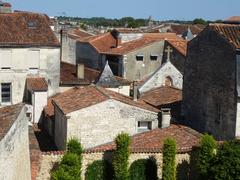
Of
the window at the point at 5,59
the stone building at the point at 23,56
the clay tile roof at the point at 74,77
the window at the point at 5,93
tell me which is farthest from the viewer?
the clay tile roof at the point at 74,77

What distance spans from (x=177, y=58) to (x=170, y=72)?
10.2 meters

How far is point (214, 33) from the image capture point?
31.7 metres

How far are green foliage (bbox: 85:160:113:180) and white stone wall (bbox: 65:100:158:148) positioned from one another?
422cm

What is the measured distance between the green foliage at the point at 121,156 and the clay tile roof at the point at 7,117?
17.2 feet

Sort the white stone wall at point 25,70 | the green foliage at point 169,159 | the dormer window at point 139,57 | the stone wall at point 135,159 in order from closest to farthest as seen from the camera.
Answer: the stone wall at point 135,159 < the green foliage at point 169,159 < the white stone wall at point 25,70 < the dormer window at point 139,57

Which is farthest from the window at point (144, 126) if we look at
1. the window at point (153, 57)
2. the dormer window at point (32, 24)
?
the window at point (153, 57)

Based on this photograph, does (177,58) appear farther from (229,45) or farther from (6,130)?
(6,130)

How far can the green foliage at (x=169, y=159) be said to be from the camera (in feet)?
81.8

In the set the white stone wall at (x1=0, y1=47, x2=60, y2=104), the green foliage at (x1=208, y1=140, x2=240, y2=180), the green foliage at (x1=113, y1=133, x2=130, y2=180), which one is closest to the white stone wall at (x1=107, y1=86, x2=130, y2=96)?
the white stone wall at (x1=0, y1=47, x2=60, y2=104)

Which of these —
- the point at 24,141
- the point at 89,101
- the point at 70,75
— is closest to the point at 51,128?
the point at 89,101

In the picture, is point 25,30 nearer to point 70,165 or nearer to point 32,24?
point 32,24

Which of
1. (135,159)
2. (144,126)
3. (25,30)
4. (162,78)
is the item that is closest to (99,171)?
(135,159)

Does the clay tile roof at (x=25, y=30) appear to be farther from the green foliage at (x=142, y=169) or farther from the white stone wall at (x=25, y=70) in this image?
Result: the green foliage at (x=142, y=169)

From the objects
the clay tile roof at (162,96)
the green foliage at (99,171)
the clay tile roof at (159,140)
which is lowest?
the green foliage at (99,171)
